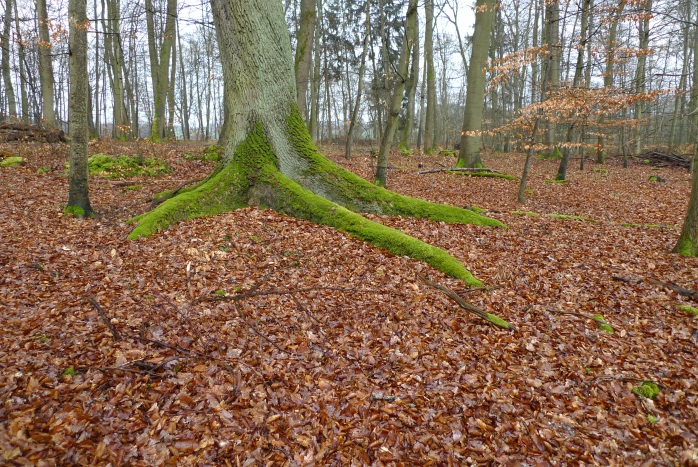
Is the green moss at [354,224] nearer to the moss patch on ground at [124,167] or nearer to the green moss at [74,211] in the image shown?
the green moss at [74,211]

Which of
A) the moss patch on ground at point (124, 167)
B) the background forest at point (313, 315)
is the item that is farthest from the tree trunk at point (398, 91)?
the moss patch on ground at point (124, 167)

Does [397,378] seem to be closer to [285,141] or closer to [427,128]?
[285,141]

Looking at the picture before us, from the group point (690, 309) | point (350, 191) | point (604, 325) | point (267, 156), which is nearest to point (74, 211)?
point (267, 156)

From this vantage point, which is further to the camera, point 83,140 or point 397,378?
point 83,140

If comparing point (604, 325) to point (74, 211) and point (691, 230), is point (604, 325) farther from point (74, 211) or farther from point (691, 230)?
point (74, 211)

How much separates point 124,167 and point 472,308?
1153cm

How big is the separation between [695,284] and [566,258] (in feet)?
5.48

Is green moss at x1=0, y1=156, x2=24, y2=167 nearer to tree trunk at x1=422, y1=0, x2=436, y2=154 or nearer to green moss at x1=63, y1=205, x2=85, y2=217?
green moss at x1=63, y1=205, x2=85, y2=217

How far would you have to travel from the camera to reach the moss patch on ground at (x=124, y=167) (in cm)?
1138

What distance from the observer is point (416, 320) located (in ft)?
14.9

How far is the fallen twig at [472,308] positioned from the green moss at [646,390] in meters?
1.23

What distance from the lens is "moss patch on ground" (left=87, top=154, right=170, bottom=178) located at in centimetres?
1138

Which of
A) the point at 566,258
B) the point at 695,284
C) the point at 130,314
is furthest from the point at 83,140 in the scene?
the point at 695,284

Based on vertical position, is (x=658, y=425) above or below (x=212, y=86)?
below
